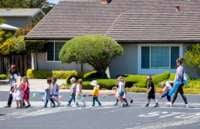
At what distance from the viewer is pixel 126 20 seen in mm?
46156

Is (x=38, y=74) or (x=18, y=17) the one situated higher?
(x=18, y=17)

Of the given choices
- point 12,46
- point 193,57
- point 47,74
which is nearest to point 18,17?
point 12,46

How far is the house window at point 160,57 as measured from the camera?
43.9 m

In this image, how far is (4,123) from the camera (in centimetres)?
2119

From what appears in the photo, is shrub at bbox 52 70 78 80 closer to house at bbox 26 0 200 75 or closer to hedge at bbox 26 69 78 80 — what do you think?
hedge at bbox 26 69 78 80

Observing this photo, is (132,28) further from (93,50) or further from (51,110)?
(51,110)

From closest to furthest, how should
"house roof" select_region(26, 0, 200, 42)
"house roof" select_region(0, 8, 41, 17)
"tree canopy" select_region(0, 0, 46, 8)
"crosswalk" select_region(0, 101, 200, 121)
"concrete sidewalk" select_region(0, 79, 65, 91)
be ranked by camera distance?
"crosswalk" select_region(0, 101, 200, 121), "concrete sidewalk" select_region(0, 79, 65, 91), "house roof" select_region(26, 0, 200, 42), "house roof" select_region(0, 8, 41, 17), "tree canopy" select_region(0, 0, 46, 8)

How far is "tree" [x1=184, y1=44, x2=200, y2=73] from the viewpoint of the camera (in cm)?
4133

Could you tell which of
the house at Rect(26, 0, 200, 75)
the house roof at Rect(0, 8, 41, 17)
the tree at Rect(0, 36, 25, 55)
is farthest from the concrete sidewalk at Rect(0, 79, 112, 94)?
the house roof at Rect(0, 8, 41, 17)

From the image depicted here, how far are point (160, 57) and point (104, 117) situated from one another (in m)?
21.9

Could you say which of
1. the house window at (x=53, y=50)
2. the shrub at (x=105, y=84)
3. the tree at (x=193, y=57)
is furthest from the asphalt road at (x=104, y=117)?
the house window at (x=53, y=50)

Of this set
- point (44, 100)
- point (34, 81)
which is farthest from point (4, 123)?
point (34, 81)

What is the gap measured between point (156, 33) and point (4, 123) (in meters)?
24.3

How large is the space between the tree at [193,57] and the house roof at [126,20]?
3.67 ft
